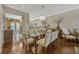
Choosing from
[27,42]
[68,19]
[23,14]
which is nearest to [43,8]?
[23,14]

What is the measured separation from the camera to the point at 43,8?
2268 mm

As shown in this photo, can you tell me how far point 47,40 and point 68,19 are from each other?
1.65 feet

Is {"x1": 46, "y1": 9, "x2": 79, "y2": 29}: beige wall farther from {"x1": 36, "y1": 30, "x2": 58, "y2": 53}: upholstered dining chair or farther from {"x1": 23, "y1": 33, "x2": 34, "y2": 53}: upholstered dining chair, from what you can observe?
{"x1": 23, "y1": 33, "x2": 34, "y2": 53}: upholstered dining chair

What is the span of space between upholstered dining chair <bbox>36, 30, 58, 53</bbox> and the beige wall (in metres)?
0.15

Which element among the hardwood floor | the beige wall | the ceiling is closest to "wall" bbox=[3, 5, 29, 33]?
the ceiling

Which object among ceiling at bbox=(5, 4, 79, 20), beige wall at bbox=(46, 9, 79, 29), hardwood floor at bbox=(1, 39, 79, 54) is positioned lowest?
hardwood floor at bbox=(1, 39, 79, 54)

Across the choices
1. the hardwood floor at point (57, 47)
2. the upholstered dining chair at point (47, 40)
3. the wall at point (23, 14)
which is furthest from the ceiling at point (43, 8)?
the hardwood floor at point (57, 47)

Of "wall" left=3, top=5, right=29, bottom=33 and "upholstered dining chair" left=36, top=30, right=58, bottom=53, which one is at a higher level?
"wall" left=3, top=5, right=29, bottom=33

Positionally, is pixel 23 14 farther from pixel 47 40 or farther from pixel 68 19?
pixel 68 19

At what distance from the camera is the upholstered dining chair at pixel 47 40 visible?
2.27 metres

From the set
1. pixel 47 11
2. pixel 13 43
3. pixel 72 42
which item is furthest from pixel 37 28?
pixel 72 42

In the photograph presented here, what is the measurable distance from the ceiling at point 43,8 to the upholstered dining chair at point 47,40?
33 centimetres

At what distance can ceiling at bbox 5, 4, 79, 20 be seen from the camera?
225cm
